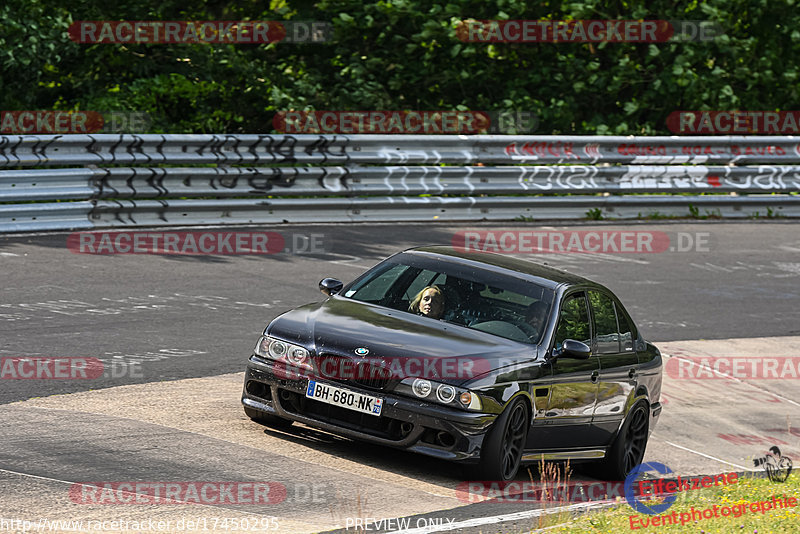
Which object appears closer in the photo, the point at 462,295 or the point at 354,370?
the point at 354,370

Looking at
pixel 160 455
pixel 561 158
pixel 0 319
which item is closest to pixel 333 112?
pixel 561 158

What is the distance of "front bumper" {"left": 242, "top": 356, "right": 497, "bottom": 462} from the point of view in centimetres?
752

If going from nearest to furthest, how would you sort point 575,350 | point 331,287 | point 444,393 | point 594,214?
point 444,393 < point 575,350 < point 331,287 < point 594,214

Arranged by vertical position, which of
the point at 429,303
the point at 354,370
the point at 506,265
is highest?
the point at 506,265

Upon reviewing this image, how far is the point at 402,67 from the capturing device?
2145 cm

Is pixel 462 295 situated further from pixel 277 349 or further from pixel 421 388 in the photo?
pixel 277 349

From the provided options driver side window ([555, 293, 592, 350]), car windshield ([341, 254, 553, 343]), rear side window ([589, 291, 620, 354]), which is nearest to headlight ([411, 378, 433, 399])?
car windshield ([341, 254, 553, 343])

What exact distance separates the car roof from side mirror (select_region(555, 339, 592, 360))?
24.8 inches

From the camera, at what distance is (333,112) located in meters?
20.5

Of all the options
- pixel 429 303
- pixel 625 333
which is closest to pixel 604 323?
pixel 625 333

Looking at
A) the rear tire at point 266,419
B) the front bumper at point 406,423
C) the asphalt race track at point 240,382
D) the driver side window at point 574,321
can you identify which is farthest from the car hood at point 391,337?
the asphalt race track at point 240,382

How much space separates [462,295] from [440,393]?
128cm

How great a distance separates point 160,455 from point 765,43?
18.6 m

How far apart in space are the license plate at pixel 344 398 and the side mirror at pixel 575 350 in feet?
4.66
